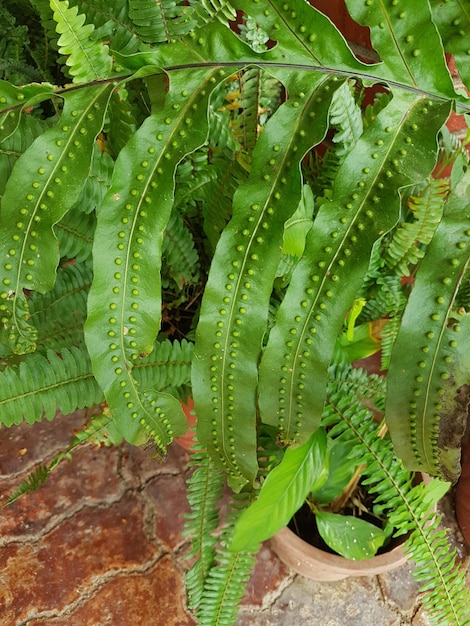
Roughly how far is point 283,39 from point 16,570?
4.61 feet

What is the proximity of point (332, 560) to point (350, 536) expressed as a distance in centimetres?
8

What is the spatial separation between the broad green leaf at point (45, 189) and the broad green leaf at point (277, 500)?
591mm

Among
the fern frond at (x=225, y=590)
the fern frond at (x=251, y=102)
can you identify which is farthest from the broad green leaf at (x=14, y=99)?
the fern frond at (x=225, y=590)

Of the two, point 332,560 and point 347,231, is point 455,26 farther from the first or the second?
point 332,560

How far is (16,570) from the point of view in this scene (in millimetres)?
1343

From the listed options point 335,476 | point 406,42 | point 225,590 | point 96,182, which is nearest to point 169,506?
point 225,590

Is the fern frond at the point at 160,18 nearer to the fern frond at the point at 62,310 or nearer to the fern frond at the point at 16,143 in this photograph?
the fern frond at the point at 16,143

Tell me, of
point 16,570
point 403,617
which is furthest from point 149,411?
point 403,617

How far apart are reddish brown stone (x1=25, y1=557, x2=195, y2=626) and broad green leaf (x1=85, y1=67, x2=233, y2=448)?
2.83 feet

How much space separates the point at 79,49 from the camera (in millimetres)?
709

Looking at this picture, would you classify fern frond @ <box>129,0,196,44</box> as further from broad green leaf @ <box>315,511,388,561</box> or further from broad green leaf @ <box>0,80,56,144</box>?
broad green leaf @ <box>315,511,388,561</box>

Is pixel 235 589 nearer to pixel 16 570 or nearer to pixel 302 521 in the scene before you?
pixel 302 521

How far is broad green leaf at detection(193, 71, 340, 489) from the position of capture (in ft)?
Result: 2.25

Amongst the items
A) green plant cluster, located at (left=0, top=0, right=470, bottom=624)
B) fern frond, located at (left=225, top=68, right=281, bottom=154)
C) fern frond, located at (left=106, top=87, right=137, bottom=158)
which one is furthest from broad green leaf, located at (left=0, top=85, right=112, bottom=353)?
fern frond, located at (left=225, top=68, right=281, bottom=154)
